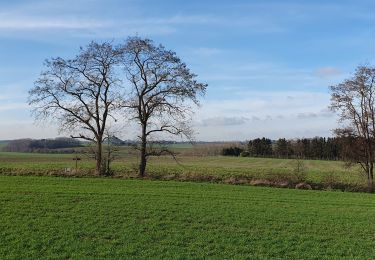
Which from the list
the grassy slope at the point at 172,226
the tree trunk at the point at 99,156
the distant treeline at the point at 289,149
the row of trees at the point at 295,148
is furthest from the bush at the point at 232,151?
the grassy slope at the point at 172,226

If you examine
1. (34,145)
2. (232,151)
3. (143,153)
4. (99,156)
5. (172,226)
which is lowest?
(172,226)

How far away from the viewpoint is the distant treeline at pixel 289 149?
304 feet

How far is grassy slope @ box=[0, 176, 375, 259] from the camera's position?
12.9 m

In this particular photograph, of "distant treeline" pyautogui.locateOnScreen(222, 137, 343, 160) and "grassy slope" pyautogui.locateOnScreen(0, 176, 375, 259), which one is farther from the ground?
"distant treeline" pyautogui.locateOnScreen(222, 137, 343, 160)

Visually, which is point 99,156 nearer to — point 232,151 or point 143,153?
point 143,153

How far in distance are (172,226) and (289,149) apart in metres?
79.9

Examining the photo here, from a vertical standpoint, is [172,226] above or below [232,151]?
below

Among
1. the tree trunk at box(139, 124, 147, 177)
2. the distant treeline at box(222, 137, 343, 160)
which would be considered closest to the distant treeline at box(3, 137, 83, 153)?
the distant treeline at box(222, 137, 343, 160)

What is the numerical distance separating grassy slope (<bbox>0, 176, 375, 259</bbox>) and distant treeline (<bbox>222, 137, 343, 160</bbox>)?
69.4 metres

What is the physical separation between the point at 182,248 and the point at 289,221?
260 inches

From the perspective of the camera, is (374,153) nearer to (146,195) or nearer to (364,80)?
(364,80)

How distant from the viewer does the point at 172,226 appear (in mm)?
15984

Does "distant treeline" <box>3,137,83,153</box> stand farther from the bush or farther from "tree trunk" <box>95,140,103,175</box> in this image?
"tree trunk" <box>95,140,103,175</box>

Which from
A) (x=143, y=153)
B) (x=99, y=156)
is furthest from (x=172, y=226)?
(x=99, y=156)
